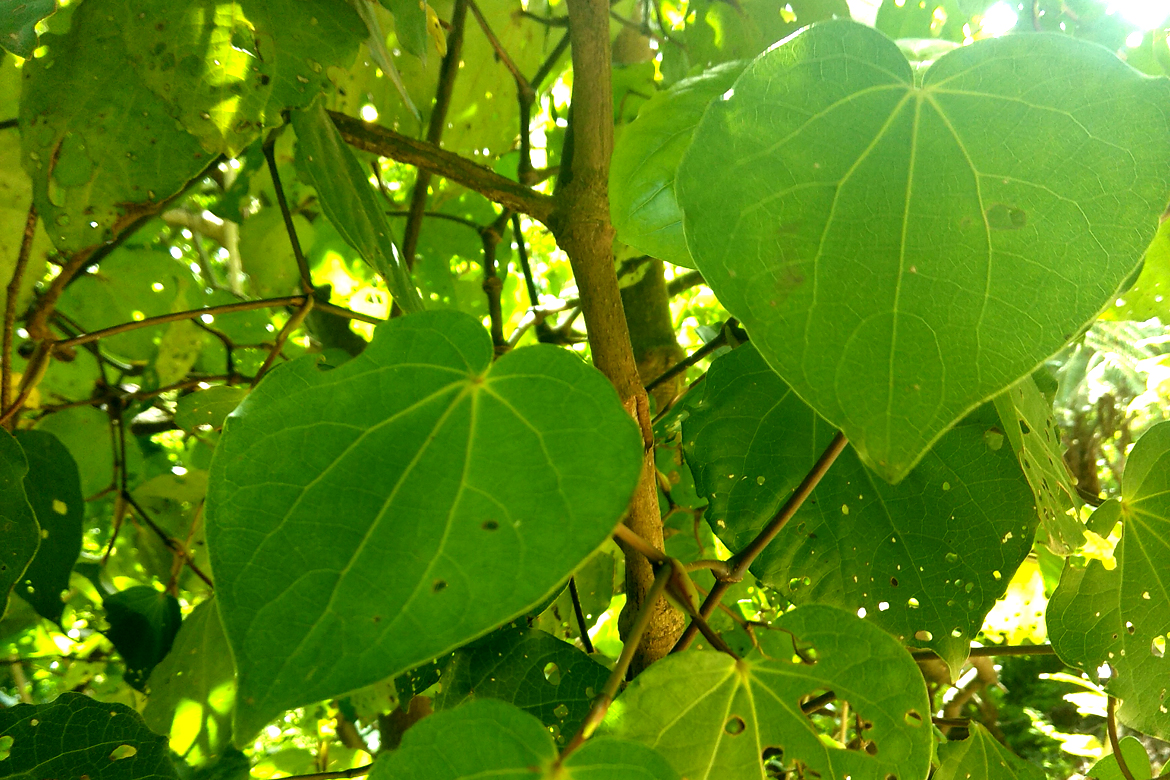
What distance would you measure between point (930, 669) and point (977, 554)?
0.58 m

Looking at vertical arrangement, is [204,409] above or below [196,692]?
above

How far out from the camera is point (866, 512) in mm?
543

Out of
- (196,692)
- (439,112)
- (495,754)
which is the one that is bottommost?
(495,754)

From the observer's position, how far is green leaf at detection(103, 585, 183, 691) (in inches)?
36.6

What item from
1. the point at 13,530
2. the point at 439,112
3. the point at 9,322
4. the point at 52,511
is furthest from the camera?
the point at 439,112

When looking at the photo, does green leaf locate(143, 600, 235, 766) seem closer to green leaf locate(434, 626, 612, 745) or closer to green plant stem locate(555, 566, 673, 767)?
green leaf locate(434, 626, 612, 745)

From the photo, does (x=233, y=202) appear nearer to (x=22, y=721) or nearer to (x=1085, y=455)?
(x=22, y=721)

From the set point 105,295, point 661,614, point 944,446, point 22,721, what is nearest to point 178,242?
point 105,295

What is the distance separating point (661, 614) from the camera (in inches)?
21.6

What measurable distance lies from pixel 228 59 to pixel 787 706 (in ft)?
1.94

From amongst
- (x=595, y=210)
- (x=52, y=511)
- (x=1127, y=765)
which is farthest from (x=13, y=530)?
(x=1127, y=765)

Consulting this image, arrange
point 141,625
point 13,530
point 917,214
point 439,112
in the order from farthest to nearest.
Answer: point 439,112 < point 141,625 < point 13,530 < point 917,214

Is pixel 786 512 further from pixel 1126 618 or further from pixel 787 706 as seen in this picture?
pixel 1126 618

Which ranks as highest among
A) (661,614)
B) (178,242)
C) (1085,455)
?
(1085,455)
